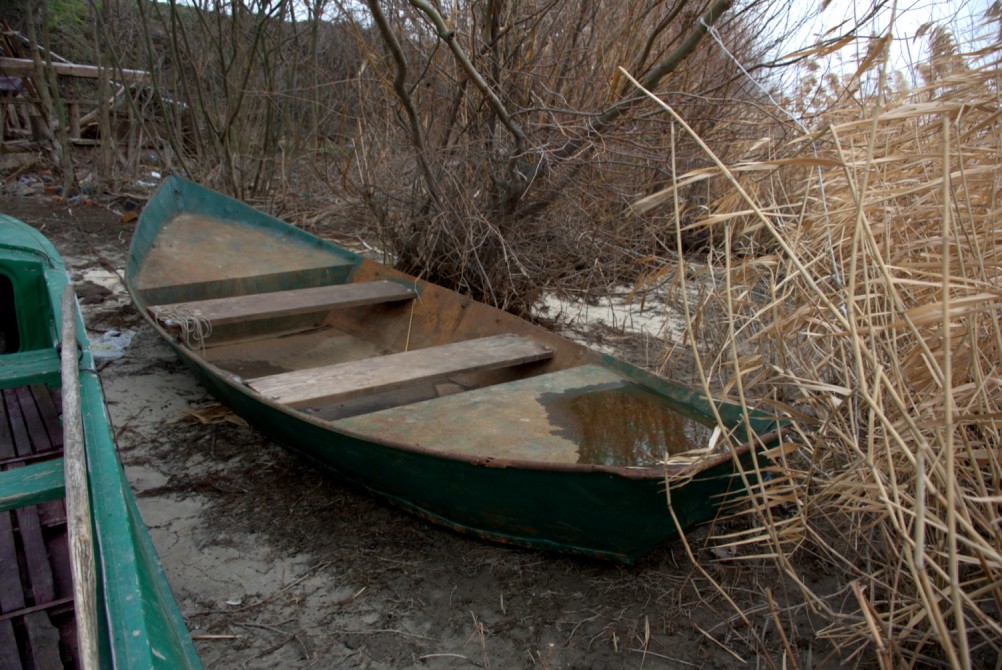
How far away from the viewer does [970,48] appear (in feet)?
9.14

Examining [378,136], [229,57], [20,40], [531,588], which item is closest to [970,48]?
[531,588]

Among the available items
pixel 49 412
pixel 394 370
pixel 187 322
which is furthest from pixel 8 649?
pixel 187 322

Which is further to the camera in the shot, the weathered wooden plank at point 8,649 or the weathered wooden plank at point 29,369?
the weathered wooden plank at point 29,369

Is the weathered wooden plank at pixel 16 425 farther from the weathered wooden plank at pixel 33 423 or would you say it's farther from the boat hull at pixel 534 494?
the boat hull at pixel 534 494

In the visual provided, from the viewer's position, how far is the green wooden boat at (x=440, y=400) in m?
2.50

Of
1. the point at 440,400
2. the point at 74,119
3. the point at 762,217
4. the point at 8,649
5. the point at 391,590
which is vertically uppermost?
the point at 74,119

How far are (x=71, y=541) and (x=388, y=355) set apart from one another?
2.45 meters

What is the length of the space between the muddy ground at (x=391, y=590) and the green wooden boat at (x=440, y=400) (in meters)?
0.15

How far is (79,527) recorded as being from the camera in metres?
1.43

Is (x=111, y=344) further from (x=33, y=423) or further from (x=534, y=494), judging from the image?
(x=534, y=494)

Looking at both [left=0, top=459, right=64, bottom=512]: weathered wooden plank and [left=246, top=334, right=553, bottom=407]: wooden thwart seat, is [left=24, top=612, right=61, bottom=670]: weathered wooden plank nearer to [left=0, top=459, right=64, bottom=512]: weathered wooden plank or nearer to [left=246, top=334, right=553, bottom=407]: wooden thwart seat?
[left=0, top=459, right=64, bottom=512]: weathered wooden plank

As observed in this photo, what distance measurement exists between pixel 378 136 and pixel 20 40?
8.15m

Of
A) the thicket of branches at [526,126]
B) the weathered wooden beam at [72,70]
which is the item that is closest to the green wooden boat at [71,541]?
the thicket of branches at [526,126]

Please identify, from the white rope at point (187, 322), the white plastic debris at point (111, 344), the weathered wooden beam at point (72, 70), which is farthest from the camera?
the weathered wooden beam at point (72, 70)
